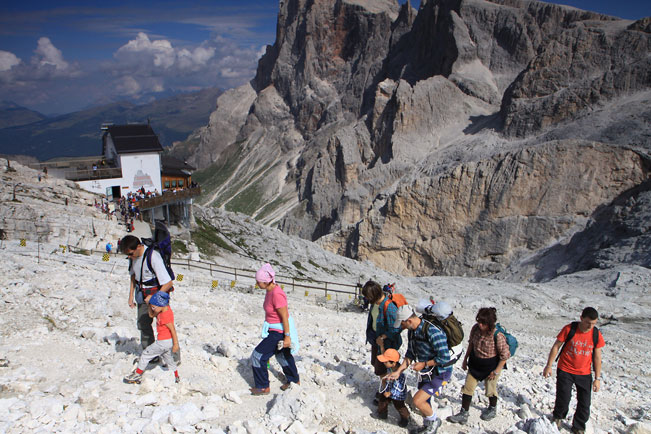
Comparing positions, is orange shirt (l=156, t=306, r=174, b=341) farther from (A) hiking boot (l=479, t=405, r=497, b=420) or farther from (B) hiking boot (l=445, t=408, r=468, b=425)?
(A) hiking boot (l=479, t=405, r=497, b=420)

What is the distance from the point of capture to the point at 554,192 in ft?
148

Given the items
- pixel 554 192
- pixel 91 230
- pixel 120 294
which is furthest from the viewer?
pixel 554 192

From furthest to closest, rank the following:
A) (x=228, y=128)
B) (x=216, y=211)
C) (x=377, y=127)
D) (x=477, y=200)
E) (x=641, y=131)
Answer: (x=228, y=128) < (x=377, y=127) < (x=477, y=200) < (x=641, y=131) < (x=216, y=211)

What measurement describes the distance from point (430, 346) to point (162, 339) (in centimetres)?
380

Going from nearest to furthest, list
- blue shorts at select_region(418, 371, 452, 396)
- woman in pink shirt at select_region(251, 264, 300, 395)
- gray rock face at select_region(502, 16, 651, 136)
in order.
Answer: blue shorts at select_region(418, 371, 452, 396)
woman in pink shirt at select_region(251, 264, 300, 395)
gray rock face at select_region(502, 16, 651, 136)

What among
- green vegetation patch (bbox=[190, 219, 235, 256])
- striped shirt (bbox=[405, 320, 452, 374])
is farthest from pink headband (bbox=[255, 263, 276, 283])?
green vegetation patch (bbox=[190, 219, 235, 256])

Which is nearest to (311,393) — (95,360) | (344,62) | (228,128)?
(95,360)

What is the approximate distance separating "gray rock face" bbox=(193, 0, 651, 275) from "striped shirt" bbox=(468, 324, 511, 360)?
41.7 m

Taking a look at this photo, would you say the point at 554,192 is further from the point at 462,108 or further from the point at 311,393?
the point at 311,393

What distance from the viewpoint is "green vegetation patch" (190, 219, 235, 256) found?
27859 mm

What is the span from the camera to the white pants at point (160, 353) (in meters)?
6.28

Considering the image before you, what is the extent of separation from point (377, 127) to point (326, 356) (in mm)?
→ 76936

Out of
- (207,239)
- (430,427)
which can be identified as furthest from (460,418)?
(207,239)

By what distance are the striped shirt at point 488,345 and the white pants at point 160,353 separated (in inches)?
172
